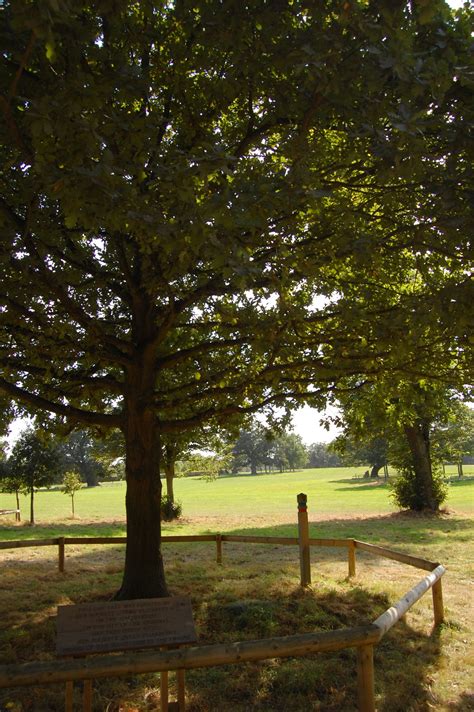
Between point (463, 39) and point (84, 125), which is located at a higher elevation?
point (463, 39)

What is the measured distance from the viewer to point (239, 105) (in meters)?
7.60

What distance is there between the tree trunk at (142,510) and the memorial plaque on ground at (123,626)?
11.4 feet

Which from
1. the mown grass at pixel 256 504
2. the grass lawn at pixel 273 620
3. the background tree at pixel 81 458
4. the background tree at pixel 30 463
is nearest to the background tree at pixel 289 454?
the background tree at pixel 81 458

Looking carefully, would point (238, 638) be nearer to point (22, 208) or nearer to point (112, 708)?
point (112, 708)

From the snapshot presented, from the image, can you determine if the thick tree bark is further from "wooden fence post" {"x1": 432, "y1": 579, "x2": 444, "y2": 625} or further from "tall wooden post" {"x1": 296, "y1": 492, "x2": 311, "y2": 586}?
"wooden fence post" {"x1": 432, "y1": 579, "x2": 444, "y2": 625}

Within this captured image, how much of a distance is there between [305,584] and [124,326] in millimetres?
5873

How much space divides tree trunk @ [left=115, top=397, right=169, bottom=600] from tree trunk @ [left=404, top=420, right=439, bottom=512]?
18923 mm

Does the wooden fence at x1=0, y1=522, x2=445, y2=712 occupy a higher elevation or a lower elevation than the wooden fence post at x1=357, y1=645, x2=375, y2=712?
higher

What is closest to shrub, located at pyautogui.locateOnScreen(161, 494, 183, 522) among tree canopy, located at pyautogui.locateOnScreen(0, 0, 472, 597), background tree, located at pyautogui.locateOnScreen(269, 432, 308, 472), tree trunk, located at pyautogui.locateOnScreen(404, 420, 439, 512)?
tree trunk, located at pyautogui.locateOnScreen(404, 420, 439, 512)

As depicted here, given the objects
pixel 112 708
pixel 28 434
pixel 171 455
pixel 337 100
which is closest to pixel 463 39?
pixel 337 100

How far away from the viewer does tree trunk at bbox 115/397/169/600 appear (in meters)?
8.30

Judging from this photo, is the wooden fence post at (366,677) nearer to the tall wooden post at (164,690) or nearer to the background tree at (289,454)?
the tall wooden post at (164,690)

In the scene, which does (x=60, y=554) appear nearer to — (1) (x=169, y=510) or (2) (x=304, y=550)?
(2) (x=304, y=550)

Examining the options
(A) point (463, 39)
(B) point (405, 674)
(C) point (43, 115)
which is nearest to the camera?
(C) point (43, 115)
